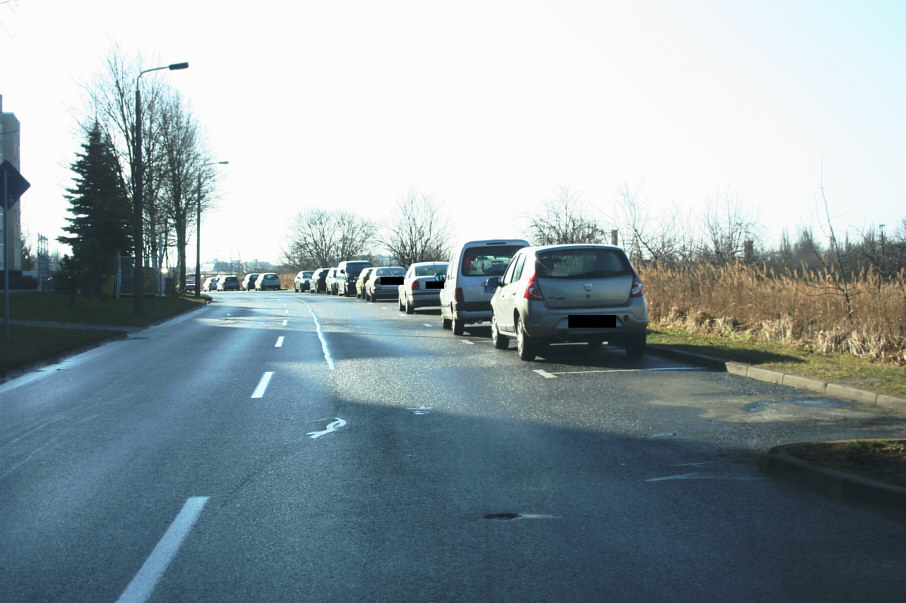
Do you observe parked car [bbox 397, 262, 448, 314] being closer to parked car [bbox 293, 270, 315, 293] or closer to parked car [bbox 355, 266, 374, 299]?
parked car [bbox 355, 266, 374, 299]

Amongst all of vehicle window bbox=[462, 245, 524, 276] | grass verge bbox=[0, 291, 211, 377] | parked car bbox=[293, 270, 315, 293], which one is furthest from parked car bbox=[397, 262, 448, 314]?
parked car bbox=[293, 270, 315, 293]

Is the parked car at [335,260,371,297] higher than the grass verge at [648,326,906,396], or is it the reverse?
the parked car at [335,260,371,297]

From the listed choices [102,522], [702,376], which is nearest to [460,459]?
[102,522]

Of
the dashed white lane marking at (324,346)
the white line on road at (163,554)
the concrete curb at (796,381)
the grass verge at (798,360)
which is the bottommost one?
the white line on road at (163,554)

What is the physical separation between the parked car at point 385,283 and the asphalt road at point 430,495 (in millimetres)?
27651

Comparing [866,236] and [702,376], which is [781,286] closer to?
[866,236]

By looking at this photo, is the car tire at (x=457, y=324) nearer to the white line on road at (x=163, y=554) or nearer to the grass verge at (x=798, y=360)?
the grass verge at (x=798, y=360)

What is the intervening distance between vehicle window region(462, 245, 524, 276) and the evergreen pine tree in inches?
1076

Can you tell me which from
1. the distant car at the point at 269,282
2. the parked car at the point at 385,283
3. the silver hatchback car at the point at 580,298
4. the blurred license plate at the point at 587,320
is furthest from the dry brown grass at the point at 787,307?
the distant car at the point at 269,282

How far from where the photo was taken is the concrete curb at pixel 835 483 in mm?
4812

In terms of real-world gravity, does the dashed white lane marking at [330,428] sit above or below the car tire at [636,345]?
below

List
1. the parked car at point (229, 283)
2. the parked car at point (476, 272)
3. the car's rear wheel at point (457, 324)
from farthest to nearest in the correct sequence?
the parked car at point (229, 283)
the car's rear wheel at point (457, 324)
the parked car at point (476, 272)

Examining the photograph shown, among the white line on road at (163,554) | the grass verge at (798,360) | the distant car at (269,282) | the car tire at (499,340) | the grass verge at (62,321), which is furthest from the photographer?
the distant car at (269,282)

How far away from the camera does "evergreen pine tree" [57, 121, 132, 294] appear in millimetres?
41375
